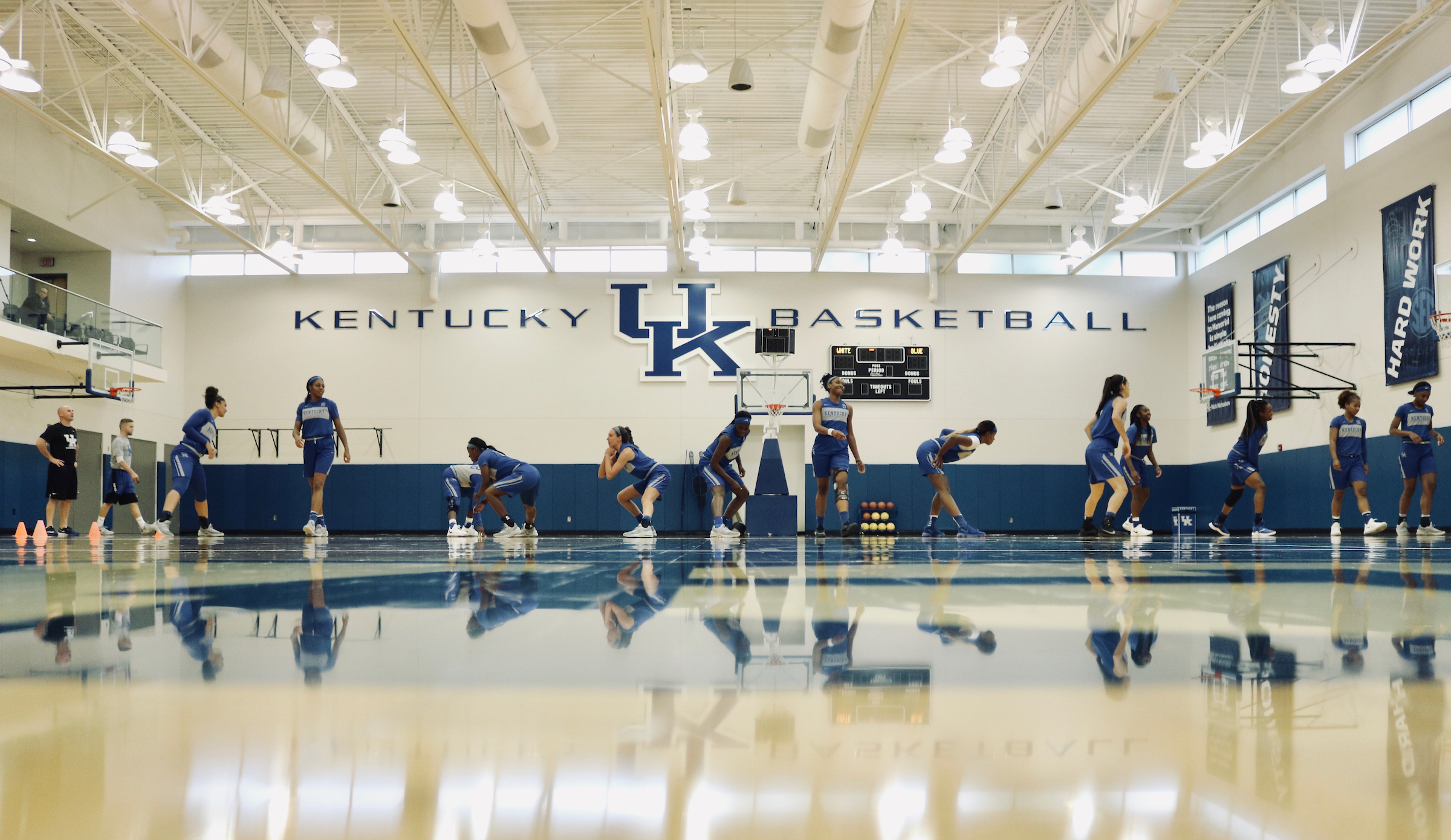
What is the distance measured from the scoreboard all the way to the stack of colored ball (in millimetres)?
2616

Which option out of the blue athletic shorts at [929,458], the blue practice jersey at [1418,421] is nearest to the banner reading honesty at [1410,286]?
the blue practice jersey at [1418,421]

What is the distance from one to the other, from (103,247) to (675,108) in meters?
14.2

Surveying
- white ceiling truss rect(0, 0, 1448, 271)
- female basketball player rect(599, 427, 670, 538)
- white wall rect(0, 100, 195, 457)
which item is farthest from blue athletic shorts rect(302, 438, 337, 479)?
white wall rect(0, 100, 195, 457)

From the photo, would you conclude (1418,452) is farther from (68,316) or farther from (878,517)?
(68,316)

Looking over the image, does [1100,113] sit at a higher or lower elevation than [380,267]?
higher

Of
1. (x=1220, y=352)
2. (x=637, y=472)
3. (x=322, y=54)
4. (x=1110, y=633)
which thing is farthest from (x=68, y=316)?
(x=1220, y=352)

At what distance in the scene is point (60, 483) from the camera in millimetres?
15383

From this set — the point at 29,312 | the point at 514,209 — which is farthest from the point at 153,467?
the point at 514,209

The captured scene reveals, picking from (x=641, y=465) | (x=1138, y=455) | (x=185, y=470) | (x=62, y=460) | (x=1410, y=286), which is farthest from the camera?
(x=1410, y=286)

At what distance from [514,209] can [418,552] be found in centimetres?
1198

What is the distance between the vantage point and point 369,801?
903mm

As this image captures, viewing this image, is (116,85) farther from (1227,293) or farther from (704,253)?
(1227,293)

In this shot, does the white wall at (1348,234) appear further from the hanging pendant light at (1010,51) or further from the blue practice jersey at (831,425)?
the blue practice jersey at (831,425)

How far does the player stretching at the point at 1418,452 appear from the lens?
13242 millimetres
